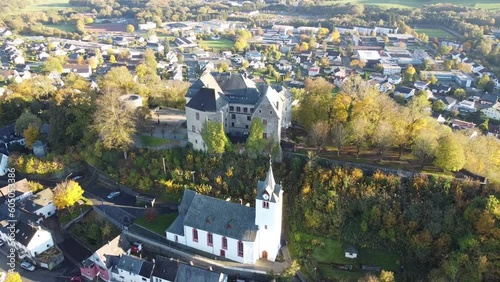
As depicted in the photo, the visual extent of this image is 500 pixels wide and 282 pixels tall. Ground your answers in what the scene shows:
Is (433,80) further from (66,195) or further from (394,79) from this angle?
(66,195)

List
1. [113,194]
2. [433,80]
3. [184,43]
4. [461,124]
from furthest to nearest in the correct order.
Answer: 1. [184,43]
2. [433,80]
3. [461,124]
4. [113,194]

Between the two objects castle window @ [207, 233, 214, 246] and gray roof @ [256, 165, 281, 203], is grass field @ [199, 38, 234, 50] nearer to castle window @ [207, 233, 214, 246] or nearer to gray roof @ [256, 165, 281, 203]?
castle window @ [207, 233, 214, 246]

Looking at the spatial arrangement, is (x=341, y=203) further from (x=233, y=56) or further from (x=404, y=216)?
(x=233, y=56)

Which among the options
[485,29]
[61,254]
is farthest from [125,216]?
[485,29]

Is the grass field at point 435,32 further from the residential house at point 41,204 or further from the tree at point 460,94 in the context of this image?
the residential house at point 41,204

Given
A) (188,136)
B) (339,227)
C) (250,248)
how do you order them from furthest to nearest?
(188,136), (339,227), (250,248)

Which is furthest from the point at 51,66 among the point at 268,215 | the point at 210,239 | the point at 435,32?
the point at 435,32
